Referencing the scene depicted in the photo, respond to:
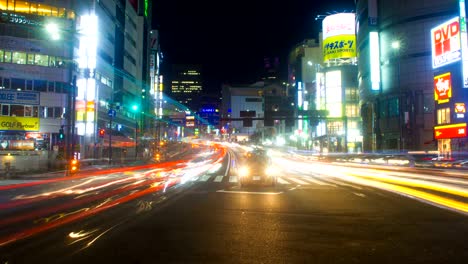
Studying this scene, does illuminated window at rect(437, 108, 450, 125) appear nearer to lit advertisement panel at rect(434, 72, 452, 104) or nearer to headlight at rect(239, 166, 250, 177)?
lit advertisement panel at rect(434, 72, 452, 104)

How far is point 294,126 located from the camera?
11825 cm

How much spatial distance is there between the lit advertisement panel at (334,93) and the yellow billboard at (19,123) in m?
50.7

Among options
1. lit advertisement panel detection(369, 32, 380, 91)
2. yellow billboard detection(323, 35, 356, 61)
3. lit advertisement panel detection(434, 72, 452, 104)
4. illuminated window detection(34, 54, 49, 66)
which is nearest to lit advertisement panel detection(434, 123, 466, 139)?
lit advertisement panel detection(434, 72, 452, 104)

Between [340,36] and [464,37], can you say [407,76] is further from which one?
[340,36]

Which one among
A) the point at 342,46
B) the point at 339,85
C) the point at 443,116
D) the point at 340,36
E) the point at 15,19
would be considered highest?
the point at 340,36

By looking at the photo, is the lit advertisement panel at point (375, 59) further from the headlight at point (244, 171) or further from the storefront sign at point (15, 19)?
the headlight at point (244, 171)

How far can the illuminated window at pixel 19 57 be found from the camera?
1964 inches

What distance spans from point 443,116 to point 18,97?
161 feet

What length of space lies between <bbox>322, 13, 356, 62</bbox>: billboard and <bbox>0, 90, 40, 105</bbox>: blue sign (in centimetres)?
5239

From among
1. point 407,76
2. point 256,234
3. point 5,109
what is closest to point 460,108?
point 407,76

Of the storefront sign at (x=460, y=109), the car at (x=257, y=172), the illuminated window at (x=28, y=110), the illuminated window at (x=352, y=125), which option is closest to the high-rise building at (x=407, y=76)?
the storefront sign at (x=460, y=109)

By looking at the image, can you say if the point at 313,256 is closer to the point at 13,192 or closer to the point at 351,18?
the point at 13,192

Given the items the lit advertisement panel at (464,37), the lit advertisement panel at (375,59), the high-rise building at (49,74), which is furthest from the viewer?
the lit advertisement panel at (375,59)

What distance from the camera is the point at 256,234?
29.3 ft
